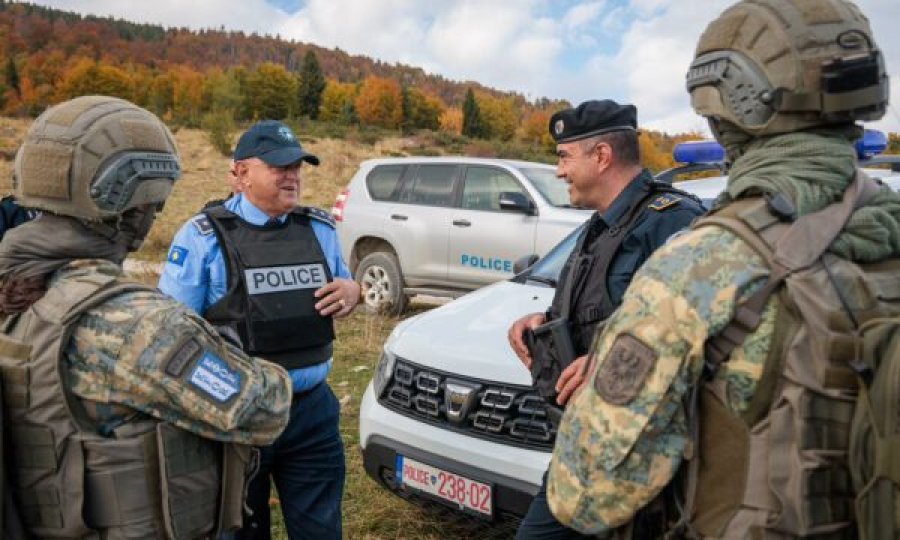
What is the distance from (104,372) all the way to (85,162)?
1.53ft

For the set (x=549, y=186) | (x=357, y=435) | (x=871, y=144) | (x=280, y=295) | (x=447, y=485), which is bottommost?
(x=357, y=435)

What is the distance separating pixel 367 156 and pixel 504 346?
90.4 feet

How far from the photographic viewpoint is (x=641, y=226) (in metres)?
2.18

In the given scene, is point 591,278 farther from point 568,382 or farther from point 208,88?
point 208,88

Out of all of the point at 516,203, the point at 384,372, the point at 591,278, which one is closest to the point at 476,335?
the point at 384,372

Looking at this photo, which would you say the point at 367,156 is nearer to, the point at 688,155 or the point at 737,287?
the point at 688,155

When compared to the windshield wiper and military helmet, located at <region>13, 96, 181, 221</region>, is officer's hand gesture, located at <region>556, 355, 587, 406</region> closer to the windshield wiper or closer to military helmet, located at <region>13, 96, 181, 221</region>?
military helmet, located at <region>13, 96, 181, 221</region>

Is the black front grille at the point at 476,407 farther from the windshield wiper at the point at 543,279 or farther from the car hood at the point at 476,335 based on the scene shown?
the windshield wiper at the point at 543,279

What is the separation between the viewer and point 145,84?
188ft

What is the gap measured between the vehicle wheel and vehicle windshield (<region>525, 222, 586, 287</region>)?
4.10 meters

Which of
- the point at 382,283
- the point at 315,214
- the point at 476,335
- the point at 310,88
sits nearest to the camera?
the point at 315,214

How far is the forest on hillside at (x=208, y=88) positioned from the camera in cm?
4528

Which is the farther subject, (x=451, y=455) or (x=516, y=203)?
(x=516, y=203)

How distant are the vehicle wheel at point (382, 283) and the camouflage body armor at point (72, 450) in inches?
252
